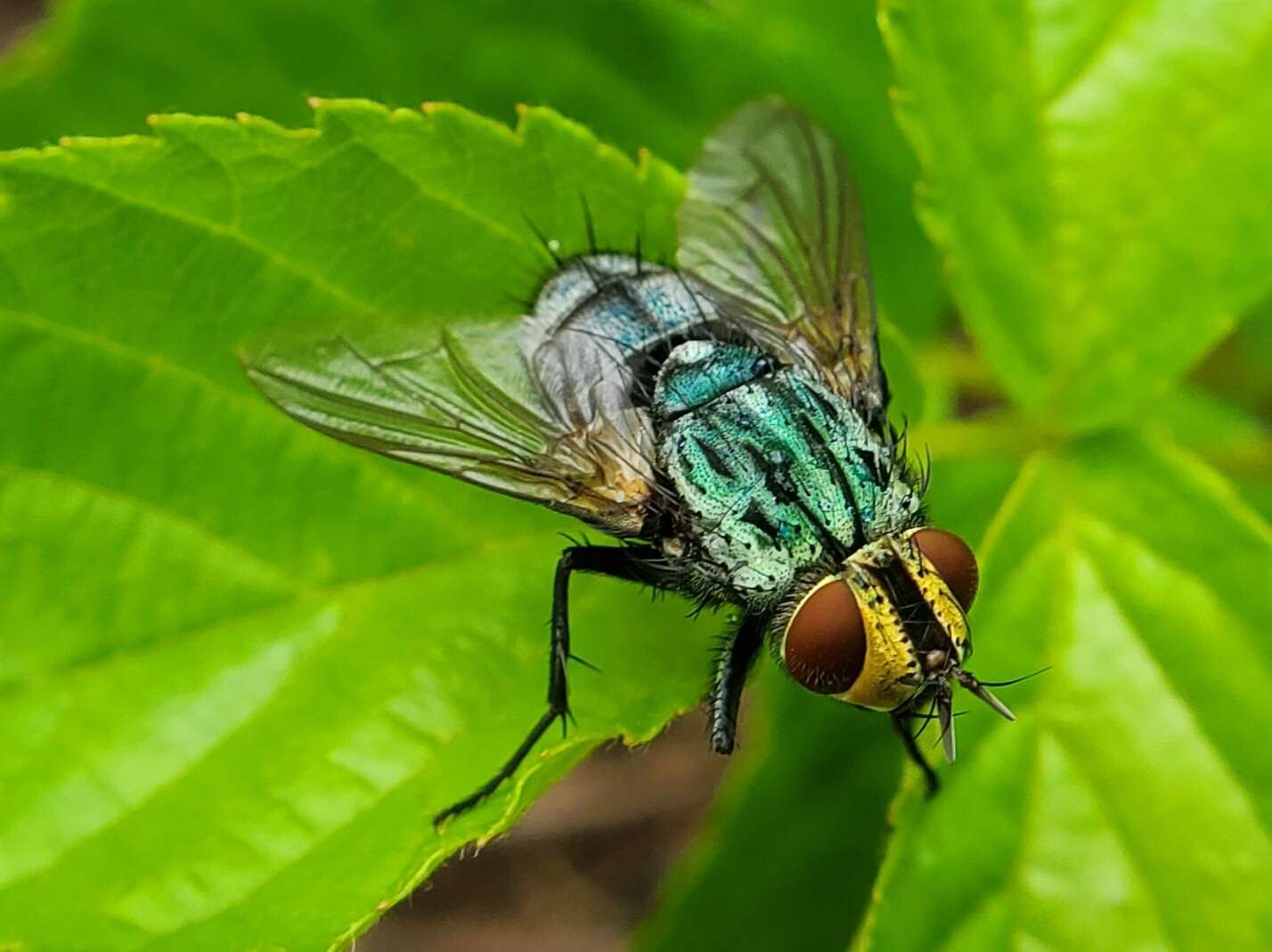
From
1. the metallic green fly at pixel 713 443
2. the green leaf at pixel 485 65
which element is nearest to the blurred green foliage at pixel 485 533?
the metallic green fly at pixel 713 443

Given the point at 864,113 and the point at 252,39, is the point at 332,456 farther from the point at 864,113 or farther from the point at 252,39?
the point at 864,113

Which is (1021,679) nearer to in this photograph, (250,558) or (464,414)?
(464,414)

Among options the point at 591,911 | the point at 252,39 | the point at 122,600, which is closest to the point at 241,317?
the point at 122,600

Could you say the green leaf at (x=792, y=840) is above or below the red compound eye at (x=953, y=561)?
below

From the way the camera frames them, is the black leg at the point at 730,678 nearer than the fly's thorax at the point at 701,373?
Yes

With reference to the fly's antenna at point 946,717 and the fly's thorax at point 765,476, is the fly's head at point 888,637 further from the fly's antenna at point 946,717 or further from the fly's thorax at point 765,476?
the fly's thorax at point 765,476

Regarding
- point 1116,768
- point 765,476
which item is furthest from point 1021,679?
point 765,476
